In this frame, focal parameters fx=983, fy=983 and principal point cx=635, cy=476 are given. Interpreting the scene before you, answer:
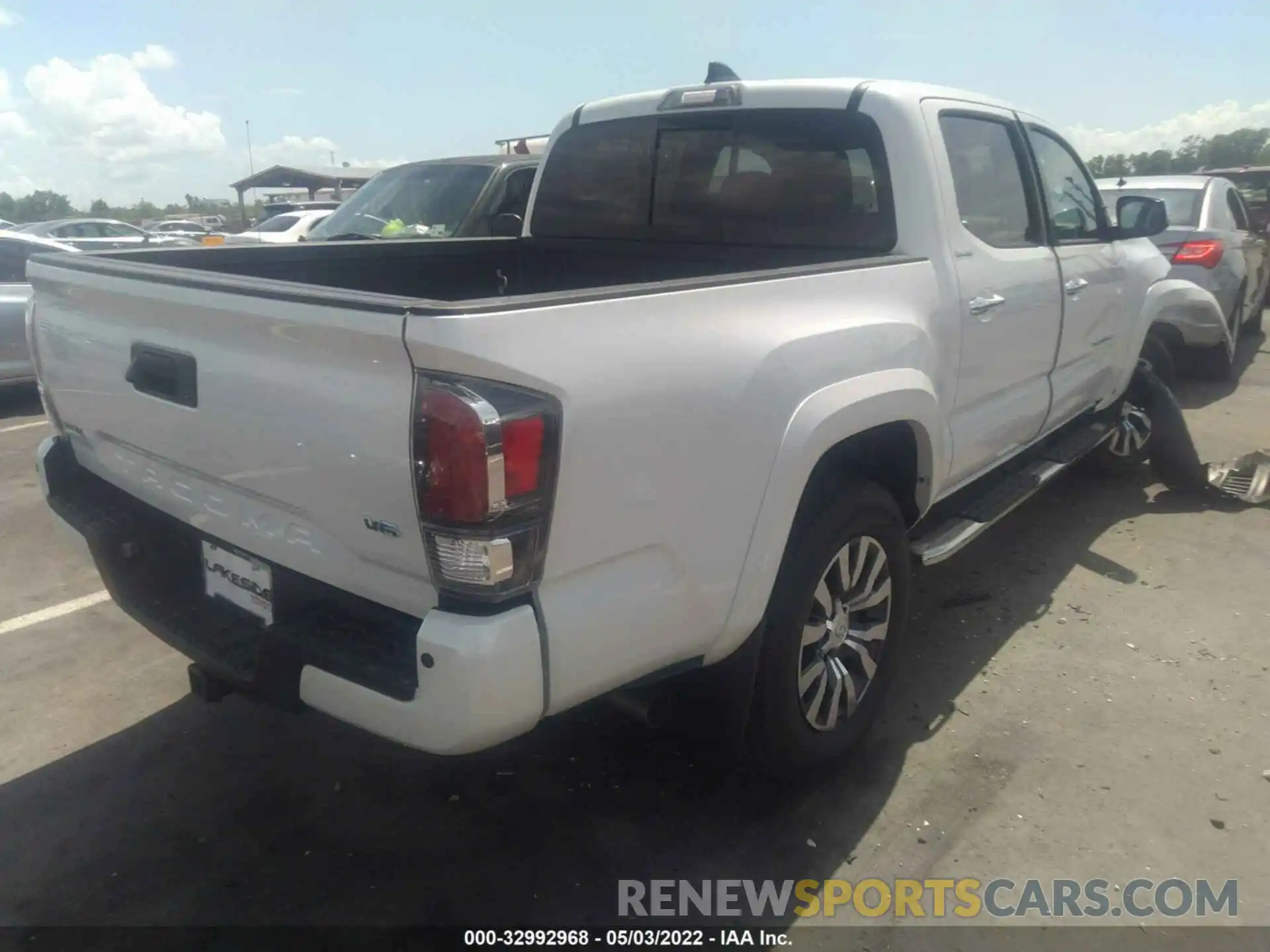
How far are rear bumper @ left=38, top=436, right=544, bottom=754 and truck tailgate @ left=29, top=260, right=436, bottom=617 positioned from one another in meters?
0.08

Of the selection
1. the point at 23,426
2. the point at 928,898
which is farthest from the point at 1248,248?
the point at 23,426

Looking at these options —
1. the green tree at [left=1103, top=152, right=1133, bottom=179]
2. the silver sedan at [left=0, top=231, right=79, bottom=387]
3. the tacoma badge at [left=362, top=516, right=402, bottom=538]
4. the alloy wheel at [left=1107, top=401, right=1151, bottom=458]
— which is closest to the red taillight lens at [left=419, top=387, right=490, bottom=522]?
the tacoma badge at [left=362, top=516, right=402, bottom=538]

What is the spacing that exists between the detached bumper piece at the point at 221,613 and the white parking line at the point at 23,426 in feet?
17.5

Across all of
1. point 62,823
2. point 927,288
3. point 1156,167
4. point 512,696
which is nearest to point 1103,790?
point 927,288

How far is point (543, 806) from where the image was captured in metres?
2.88

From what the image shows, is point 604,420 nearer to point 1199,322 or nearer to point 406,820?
point 406,820

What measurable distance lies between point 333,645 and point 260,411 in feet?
1.73

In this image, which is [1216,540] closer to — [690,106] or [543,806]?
[690,106]

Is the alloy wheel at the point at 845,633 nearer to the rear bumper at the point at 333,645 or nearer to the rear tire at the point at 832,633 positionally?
the rear tire at the point at 832,633

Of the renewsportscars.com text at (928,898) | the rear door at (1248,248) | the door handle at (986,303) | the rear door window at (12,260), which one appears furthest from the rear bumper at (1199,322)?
the rear door window at (12,260)

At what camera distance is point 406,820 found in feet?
9.27

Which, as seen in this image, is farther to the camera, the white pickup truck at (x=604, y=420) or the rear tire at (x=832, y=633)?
the rear tire at (x=832, y=633)

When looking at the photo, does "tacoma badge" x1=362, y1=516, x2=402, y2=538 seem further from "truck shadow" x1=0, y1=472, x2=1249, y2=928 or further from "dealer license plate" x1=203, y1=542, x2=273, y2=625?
"truck shadow" x1=0, y1=472, x2=1249, y2=928

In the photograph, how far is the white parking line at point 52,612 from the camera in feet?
13.2
